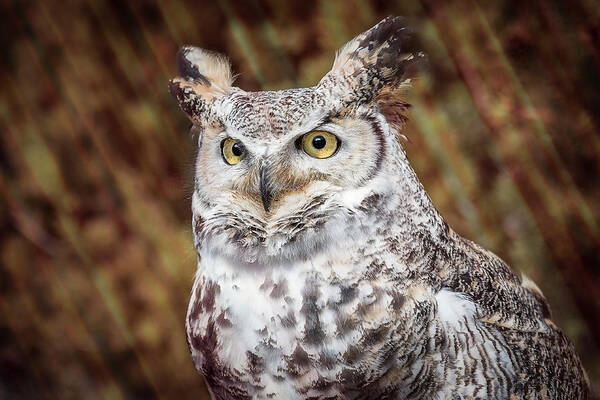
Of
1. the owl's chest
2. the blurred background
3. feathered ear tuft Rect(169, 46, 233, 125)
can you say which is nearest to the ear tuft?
feathered ear tuft Rect(169, 46, 233, 125)

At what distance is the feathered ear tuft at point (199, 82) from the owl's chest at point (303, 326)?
28 centimetres

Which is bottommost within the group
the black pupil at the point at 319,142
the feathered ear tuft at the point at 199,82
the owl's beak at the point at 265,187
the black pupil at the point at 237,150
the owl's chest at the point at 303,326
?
the owl's chest at the point at 303,326

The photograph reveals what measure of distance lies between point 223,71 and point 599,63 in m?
1.11

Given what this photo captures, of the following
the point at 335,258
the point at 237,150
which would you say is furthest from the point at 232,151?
the point at 335,258

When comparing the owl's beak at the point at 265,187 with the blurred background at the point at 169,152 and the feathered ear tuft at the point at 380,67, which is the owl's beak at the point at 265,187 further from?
the blurred background at the point at 169,152

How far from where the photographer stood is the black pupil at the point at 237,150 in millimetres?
843

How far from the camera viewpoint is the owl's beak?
0.80 meters

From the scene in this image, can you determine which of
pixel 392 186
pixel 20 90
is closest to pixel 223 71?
pixel 392 186

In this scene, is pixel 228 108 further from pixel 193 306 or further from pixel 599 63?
pixel 599 63

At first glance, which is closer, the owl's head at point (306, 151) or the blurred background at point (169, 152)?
the owl's head at point (306, 151)

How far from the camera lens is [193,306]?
931 mm

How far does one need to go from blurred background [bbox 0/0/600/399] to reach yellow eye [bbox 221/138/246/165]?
0.58 meters

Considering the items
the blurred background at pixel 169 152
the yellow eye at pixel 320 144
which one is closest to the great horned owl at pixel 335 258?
the yellow eye at pixel 320 144

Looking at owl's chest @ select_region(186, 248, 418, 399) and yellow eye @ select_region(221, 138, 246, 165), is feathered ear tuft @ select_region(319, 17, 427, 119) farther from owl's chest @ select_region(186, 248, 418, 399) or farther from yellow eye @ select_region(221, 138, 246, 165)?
owl's chest @ select_region(186, 248, 418, 399)
